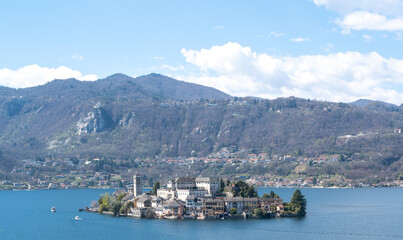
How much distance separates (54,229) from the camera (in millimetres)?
101688

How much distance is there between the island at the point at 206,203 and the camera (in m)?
110

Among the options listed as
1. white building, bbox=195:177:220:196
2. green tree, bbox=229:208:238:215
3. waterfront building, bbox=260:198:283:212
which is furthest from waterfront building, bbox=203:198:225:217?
white building, bbox=195:177:220:196

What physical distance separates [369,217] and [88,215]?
1935 inches

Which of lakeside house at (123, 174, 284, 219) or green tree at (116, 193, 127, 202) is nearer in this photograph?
lakeside house at (123, 174, 284, 219)

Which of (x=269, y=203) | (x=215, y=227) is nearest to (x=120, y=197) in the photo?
(x=269, y=203)

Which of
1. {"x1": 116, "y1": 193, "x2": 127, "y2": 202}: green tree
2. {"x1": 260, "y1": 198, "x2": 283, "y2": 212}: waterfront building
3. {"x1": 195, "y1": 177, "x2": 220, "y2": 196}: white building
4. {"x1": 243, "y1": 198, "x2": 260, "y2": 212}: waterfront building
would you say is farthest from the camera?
{"x1": 116, "y1": 193, "x2": 127, "y2": 202}: green tree

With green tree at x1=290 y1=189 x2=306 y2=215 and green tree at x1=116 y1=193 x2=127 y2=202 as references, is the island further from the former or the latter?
green tree at x1=116 y1=193 x2=127 y2=202

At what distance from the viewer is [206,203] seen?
111m

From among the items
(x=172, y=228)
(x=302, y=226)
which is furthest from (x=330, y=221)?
(x=172, y=228)

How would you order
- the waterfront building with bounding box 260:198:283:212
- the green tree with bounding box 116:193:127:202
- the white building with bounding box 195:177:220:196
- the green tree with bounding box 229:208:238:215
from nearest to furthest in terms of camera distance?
the green tree with bounding box 229:208:238:215
the waterfront building with bounding box 260:198:283:212
the white building with bounding box 195:177:220:196
the green tree with bounding box 116:193:127:202

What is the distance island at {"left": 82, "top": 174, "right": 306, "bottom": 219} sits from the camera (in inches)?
4316

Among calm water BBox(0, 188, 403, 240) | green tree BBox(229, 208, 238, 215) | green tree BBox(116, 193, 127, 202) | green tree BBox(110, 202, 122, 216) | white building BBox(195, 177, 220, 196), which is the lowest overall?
calm water BBox(0, 188, 403, 240)

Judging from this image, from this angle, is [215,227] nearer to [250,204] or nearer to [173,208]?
[250,204]

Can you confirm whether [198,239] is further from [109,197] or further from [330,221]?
[109,197]
